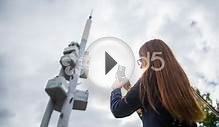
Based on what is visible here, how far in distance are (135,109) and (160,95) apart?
0.76 ft

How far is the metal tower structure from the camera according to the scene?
11.3 meters

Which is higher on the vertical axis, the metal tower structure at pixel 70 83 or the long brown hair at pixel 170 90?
the metal tower structure at pixel 70 83

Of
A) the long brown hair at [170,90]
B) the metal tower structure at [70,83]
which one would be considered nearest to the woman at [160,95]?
the long brown hair at [170,90]

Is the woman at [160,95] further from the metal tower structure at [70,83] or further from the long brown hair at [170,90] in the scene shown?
the metal tower structure at [70,83]

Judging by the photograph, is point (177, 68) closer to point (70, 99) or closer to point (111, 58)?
point (111, 58)

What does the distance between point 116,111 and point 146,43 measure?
0.62 metres

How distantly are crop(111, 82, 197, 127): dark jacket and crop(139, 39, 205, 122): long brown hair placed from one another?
40mm

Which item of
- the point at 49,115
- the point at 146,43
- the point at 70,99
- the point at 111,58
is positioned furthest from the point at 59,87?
the point at 146,43

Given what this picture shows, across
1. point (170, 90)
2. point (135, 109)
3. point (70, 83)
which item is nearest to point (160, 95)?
point (170, 90)

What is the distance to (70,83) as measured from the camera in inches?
448

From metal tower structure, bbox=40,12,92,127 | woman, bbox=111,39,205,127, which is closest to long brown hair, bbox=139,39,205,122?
woman, bbox=111,39,205,127

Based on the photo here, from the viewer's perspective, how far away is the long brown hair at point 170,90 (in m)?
2.39

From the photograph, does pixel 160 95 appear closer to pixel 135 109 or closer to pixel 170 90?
pixel 170 90

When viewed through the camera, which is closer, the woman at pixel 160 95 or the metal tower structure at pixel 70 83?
the woman at pixel 160 95
